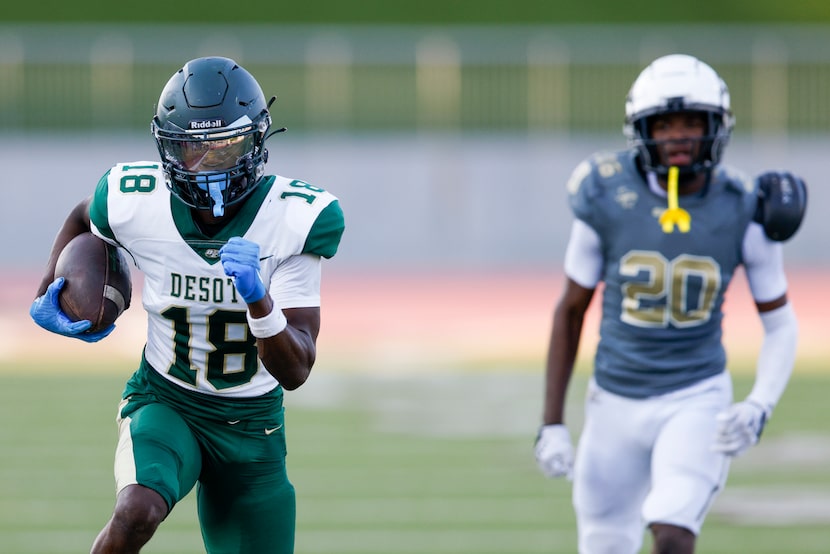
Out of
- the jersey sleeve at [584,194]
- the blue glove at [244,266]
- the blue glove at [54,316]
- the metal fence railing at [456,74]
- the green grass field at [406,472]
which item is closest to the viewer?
the blue glove at [244,266]

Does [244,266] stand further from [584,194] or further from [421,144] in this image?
[421,144]

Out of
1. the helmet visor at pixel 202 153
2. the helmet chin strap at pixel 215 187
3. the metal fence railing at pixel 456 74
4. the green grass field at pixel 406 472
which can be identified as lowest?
the green grass field at pixel 406 472

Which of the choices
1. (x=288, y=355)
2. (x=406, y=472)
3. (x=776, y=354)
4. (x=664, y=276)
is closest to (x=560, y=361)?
(x=664, y=276)

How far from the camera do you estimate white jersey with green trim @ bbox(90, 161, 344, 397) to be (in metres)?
3.91

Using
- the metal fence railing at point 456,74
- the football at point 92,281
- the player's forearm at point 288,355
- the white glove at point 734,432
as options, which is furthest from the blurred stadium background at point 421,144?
the player's forearm at point 288,355

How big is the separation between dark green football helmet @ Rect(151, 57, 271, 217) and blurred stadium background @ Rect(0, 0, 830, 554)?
6.02m

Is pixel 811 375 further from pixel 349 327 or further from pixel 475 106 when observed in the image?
pixel 475 106

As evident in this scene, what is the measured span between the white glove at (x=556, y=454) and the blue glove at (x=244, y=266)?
1.27 meters

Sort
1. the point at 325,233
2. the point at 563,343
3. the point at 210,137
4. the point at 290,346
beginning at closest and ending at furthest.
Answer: the point at 290,346 → the point at 210,137 → the point at 325,233 → the point at 563,343

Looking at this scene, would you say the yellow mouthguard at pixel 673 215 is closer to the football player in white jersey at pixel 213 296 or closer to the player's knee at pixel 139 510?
the football player in white jersey at pixel 213 296

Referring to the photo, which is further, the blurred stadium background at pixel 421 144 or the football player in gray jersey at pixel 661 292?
the blurred stadium background at pixel 421 144

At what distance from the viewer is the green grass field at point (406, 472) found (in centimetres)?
638

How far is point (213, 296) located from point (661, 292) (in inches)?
54.8

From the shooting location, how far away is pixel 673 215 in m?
4.46
